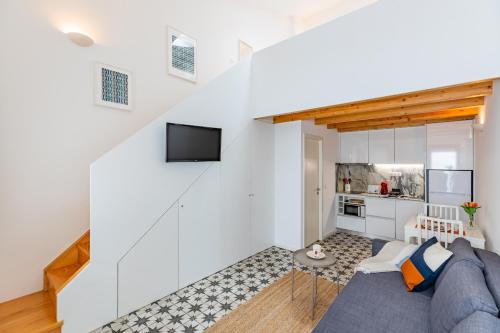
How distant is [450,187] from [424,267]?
2610 millimetres

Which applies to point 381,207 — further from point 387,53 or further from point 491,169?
point 387,53

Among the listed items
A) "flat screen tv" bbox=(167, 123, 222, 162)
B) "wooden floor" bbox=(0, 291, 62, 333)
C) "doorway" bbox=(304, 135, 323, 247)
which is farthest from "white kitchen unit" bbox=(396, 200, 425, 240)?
"wooden floor" bbox=(0, 291, 62, 333)

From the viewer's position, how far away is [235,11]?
17.0ft

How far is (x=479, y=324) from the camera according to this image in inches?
49.1

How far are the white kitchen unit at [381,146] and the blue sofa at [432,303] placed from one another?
2.71 metres

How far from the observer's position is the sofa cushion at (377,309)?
5.84 feet

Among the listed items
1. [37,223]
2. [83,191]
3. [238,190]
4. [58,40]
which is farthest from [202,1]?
[37,223]

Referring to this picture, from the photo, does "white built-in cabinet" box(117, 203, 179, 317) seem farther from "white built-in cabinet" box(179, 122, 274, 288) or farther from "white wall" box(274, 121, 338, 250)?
"white wall" box(274, 121, 338, 250)

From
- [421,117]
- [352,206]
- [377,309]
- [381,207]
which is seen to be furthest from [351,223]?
[377,309]

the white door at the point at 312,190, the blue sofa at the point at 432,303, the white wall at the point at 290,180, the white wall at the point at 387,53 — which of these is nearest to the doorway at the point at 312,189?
the white door at the point at 312,190

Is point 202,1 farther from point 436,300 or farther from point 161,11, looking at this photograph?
point 436,300

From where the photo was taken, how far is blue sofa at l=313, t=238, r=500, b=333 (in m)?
1.42

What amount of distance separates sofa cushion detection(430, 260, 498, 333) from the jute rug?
1.16m

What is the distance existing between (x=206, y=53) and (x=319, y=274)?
441 cm
